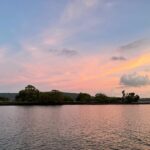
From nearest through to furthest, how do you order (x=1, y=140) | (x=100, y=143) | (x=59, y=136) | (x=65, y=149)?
(x=65, y=149) → (x=100, y=143) → (x=1, y=140) → (x=59, y=136)

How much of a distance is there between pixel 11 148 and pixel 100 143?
572 inches

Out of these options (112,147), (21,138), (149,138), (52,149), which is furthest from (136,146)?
(21,138)

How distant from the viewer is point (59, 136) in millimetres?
65000

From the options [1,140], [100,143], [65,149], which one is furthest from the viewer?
[1,140]

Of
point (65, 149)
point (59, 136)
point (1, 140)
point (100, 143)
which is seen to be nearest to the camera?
point (65, 149)

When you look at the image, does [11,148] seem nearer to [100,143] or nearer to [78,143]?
[78,143]

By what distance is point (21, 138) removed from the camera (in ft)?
204

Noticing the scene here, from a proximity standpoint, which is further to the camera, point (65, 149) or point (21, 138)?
point (21, 138)

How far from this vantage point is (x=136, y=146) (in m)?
52.6

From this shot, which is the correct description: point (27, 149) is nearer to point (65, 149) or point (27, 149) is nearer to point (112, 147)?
point (65, 149)

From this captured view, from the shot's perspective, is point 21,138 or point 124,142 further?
point 21,138

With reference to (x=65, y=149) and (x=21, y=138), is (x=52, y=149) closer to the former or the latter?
(x=65, y=149)

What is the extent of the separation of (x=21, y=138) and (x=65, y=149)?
48.0 feet

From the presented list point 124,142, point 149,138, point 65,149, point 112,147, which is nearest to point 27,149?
point 65,149
